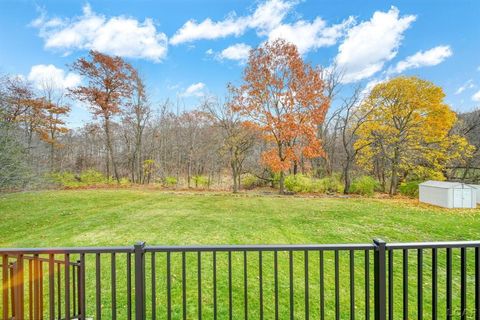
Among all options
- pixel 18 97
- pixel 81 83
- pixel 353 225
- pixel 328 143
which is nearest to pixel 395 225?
pixel 353 225

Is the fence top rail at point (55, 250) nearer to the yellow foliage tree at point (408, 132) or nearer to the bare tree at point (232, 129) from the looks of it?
the bare tree at point (232, 129)

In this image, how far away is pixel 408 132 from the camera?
10.9 meters

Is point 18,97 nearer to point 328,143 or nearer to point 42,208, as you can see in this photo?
point 42,208

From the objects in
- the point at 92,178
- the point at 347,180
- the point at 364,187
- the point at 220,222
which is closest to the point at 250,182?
the point at 347,180

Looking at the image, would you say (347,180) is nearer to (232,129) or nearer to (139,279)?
(232,129)

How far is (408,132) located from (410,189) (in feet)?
9.34

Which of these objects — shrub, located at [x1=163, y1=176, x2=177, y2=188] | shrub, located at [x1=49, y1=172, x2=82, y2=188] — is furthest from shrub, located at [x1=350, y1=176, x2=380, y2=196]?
shrub, located at [x1=49, y1=172, x2=82, y2=188]

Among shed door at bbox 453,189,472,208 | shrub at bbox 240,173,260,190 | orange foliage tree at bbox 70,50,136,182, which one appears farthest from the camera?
shrub at bbox 240,173,260,190

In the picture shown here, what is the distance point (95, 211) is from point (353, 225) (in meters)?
7.93

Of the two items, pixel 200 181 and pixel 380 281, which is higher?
pixel 380 281

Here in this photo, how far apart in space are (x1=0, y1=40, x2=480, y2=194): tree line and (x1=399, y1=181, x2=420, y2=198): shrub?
18.2 inches

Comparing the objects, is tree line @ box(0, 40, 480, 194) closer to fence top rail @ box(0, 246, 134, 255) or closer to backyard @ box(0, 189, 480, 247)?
backyard @ box(0, 189, 480, 247)

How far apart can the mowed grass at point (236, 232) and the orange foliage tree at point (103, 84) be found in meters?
6.38

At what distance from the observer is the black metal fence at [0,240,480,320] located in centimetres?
158
